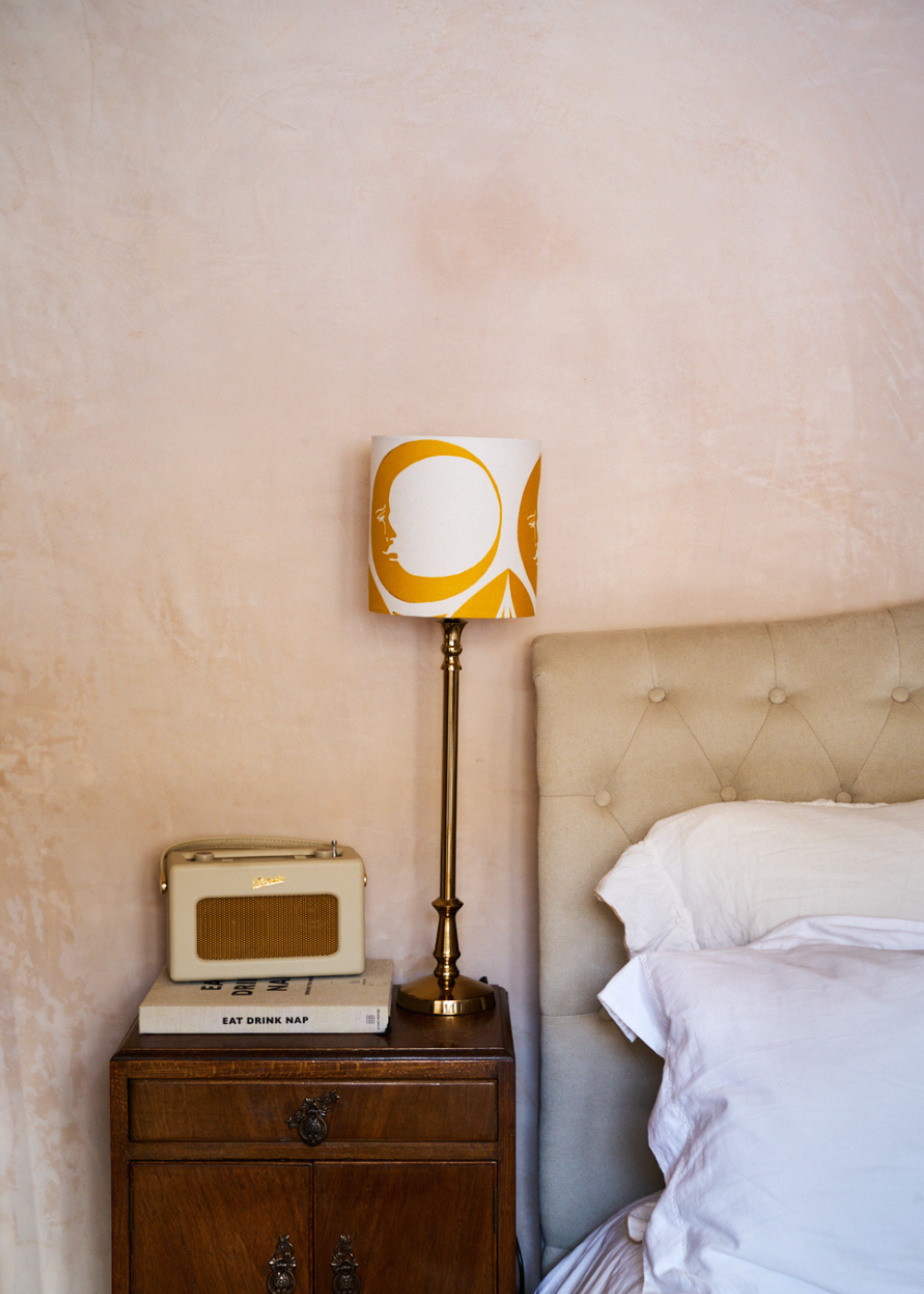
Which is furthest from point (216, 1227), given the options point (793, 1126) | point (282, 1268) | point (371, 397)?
point (371, 397)

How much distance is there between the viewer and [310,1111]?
4.22 feet

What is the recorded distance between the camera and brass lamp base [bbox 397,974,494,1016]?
1429 mm

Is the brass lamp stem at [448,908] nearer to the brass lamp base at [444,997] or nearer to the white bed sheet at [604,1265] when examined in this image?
the brass lamp base at [444,997]

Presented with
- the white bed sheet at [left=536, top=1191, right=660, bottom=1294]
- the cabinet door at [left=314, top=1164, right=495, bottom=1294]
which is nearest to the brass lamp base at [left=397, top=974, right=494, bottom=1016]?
the cabinet door at [left=314, top=1164, right=495, bottom=1294]

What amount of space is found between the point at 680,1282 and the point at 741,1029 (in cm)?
26

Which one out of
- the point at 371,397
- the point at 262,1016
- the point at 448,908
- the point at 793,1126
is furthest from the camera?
the point at 371,397

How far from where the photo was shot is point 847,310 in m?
1.63

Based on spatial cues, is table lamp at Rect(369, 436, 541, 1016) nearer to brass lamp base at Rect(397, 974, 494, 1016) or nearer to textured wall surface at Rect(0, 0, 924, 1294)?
textured wall surface at Rect(0, 0, 924, 1294)

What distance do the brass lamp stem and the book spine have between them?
0.38 ft

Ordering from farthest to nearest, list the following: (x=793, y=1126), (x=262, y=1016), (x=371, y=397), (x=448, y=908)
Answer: (x=371, y=397) < (x=448, y=908) < (x=262, y=1016) < (x=793, y=1126)

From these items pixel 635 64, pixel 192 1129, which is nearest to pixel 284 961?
pixel 192 1129

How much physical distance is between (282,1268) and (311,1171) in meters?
0.13

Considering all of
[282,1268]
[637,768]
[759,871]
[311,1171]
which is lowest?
[282,1268]

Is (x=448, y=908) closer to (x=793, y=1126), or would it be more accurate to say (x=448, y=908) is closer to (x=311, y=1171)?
(x=311, y=1171)
